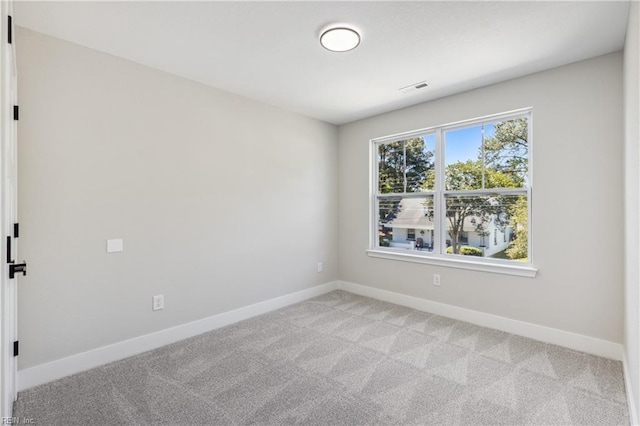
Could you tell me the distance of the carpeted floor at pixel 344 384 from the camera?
6.22 ft

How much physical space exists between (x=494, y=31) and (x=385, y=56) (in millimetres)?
807

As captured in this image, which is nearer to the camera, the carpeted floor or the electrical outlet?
the carpeted floor

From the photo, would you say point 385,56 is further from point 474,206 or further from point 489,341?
point 489,341

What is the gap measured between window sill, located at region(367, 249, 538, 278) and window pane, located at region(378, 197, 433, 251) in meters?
0.16

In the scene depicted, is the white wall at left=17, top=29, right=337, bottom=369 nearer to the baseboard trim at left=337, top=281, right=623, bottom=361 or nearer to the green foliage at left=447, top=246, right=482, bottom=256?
the baseboard trim at left=337, top=281, right=623, bottom=361

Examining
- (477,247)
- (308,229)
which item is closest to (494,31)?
(477,247)

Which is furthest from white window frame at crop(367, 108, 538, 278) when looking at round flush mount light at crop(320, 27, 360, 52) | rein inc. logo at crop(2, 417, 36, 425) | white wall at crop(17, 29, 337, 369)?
rein inc. logo at crop(2, 417, 36, 425)

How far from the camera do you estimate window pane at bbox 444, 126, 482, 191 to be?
3447mm

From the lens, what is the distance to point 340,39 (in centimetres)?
234

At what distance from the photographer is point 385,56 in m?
2.63

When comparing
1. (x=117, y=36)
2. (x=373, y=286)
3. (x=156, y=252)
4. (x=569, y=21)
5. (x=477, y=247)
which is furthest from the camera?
(x=373, y=286)

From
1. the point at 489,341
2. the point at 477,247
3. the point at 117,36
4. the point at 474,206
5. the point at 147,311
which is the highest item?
the point at 117,36

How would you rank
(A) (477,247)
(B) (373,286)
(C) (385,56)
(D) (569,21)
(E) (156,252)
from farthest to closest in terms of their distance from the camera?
(B) (373,286), (A) (477,247), (E) (156,252), (C) (385,56), (D) (569,21)

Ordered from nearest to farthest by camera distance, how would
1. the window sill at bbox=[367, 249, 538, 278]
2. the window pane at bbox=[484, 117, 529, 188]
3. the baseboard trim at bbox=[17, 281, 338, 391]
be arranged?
the baseboard trim at bbox=[17, 281, 338, 391]
the window sill at bbox=[367, 249, 538, 278]
the window pane at bbox=[484, 117, 529, 188]
